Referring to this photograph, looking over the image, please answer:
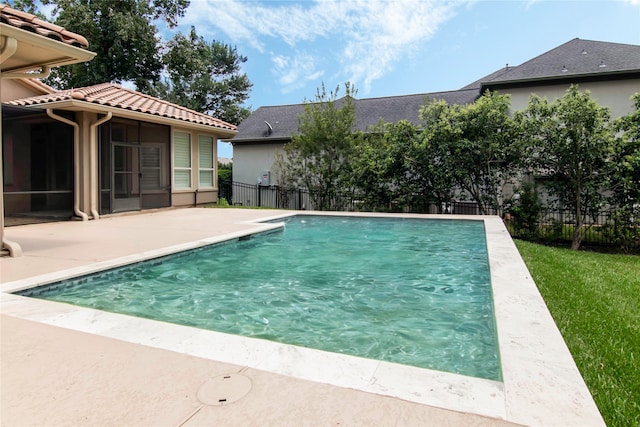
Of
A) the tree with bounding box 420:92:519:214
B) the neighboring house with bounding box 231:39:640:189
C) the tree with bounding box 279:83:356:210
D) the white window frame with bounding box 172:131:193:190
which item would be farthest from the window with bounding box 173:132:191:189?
the tree with bounding box 420:92:519:214

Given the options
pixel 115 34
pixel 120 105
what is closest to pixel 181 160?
pixel 120 105

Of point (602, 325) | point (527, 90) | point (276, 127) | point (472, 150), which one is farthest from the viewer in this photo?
point (276, 127)

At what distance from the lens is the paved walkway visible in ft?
5.87

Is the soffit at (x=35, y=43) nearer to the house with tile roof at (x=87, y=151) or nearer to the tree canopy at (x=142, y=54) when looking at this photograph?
the house with tile roof at (x=87, y=151)

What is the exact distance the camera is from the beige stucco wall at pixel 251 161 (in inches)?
753

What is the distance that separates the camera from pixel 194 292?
4.42 m

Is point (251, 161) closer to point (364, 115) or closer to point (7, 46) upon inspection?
point (364, 115)

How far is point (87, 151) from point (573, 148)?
12.5m

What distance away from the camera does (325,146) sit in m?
14.1

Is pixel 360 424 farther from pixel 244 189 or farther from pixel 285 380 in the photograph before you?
pixel 244 189

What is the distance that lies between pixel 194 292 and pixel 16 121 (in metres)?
9.85

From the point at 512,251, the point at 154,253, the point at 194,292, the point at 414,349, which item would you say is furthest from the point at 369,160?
the point at 414,349

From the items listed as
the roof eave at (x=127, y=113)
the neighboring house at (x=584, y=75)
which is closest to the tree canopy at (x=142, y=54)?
the roof eave at (x=127, y=113)

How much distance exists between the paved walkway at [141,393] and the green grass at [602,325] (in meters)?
1.02
